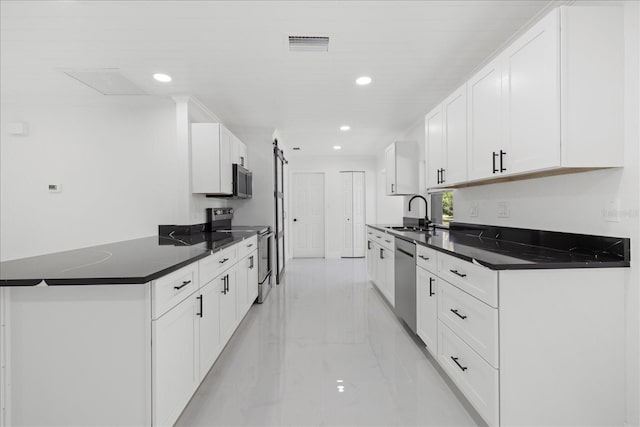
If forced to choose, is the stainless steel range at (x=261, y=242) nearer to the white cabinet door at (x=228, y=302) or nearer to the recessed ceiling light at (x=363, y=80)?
the white cabinet door at (x=228, y=302)

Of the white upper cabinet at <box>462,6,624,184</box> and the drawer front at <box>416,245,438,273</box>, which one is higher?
the white upper cabinet at <box>462,6,624,184</box>

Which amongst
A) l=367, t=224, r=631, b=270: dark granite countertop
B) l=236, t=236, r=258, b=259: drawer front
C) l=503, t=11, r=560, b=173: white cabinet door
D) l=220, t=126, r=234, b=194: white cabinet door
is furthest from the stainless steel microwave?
l=503, t=11, r=560, b=173: white cabinet door

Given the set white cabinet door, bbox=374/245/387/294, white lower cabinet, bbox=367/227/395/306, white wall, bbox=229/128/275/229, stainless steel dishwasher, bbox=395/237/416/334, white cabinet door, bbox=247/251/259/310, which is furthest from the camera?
white wall, bbox=229/128/275/229

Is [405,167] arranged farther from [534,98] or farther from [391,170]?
[534,98]

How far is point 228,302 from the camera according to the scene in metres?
2.53

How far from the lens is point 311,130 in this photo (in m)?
5.09

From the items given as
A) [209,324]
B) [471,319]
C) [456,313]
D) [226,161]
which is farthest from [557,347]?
[226,161]

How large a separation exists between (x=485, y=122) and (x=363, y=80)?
1.37 m

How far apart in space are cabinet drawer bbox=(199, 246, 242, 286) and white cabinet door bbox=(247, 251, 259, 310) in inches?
24.8

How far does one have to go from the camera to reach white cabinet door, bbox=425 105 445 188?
9.29 ft

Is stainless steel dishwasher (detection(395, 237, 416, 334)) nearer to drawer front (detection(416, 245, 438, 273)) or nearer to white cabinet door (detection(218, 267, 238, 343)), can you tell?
drawer front (detection(416, 245, 438, 273))

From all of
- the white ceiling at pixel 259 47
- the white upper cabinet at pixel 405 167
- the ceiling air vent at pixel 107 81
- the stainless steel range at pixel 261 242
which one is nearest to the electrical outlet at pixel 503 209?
the white ceiling at pixel 259 47

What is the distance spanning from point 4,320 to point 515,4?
10.1 ft

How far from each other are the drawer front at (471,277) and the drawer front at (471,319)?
0.12 ft
